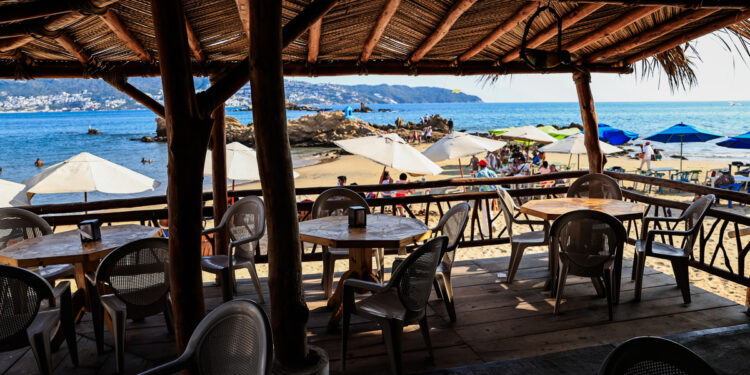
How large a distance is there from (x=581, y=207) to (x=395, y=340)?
2721 mm

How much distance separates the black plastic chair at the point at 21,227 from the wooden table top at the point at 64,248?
26 cm

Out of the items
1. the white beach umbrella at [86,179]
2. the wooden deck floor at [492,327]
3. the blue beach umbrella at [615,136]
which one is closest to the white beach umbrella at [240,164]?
the white beach umbrella at [86,179]

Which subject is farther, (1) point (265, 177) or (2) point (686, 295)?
(2) point (686, 295)

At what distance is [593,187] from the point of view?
17.0 feet

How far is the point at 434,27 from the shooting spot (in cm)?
407

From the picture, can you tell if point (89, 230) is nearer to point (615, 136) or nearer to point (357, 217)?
point (357, 217)

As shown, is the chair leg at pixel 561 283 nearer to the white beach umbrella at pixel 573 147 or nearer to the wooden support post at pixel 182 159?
the wooden support post at pixel 182 159

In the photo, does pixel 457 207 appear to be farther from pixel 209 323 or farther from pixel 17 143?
pixel 17 143

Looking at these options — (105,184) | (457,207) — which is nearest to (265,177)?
(457,207)

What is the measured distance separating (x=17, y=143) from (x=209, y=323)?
52.0m

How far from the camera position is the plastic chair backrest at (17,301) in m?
2.40

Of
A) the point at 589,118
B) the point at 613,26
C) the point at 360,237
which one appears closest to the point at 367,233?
the point at 360,237

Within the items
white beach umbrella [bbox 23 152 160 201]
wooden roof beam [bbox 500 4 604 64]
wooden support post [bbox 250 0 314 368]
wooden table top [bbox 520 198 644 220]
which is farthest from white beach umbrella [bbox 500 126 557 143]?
wooden support post [bbox 250 0 314 368]

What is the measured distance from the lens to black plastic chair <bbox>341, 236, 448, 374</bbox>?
2580mm
